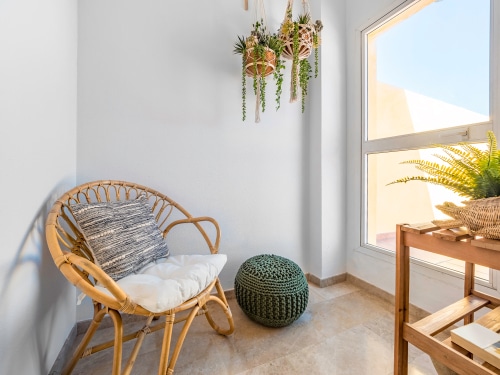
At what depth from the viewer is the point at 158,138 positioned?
1.42 metres

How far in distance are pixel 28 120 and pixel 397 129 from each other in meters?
1.94

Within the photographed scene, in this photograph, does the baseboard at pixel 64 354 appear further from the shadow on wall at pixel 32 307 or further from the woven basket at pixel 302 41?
the woven basket at pixel 302 41

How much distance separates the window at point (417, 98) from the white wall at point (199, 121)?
0.90 ft

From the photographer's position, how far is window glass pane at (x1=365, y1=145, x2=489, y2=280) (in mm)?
1324

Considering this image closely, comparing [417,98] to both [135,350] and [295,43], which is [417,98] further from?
[135,350]

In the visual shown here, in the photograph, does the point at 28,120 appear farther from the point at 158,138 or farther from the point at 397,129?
the point at 397,129

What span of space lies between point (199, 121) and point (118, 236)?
885mm

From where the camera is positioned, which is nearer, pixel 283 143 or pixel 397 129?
pixel 397 129

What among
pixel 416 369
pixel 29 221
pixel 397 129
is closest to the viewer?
pixel 29 221

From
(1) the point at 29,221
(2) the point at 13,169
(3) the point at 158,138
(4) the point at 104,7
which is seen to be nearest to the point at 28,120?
(2) the point at 13,169

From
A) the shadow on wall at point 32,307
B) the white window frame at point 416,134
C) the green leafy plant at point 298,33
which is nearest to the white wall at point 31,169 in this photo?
the shadow on wall at point 32,307

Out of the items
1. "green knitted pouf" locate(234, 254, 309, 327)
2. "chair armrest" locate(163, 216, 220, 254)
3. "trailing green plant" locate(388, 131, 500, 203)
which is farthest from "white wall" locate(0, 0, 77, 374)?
"trailing green plant" locate(388, 131, 500, 203)

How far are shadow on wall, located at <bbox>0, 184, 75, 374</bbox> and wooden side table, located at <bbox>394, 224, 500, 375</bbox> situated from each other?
129 cm

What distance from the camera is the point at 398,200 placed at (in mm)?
1549
